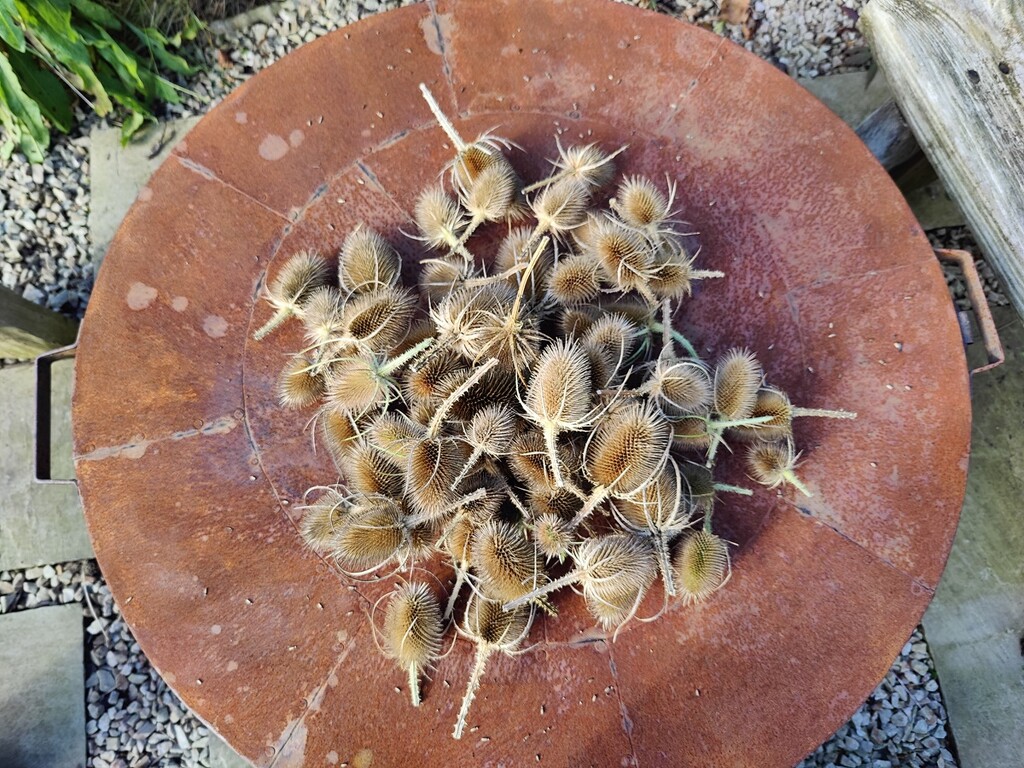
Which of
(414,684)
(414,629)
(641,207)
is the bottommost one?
(414,684)

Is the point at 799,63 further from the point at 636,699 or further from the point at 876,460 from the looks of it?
the point at 636,699

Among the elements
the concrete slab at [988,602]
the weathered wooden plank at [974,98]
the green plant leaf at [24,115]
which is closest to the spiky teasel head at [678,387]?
the weathered wooden plank at [974,98]

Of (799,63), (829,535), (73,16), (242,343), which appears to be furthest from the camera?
(799,63)

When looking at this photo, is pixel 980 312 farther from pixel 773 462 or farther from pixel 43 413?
pixel 43 413

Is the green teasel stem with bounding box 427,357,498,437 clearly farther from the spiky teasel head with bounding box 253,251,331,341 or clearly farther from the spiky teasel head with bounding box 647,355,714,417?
the spiky teasel head with bounding box 253,251,331,341

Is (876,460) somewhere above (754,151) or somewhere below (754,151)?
below

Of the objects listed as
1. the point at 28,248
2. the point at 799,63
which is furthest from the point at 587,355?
the point at 28,248

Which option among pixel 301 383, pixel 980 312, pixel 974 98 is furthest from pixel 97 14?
pixel 980 312
